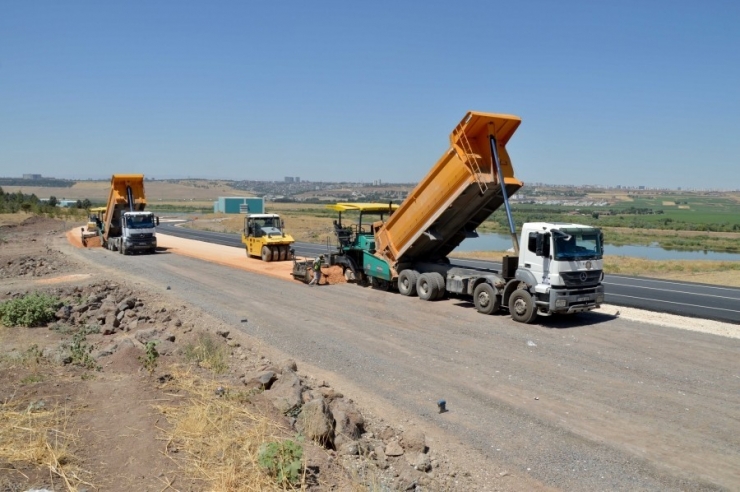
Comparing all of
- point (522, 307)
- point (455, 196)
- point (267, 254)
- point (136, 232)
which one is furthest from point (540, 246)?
point (136, 232)

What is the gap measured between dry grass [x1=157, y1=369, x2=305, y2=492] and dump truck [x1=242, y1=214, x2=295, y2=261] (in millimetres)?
21167

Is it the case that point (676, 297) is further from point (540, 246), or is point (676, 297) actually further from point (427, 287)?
point (427, 287)

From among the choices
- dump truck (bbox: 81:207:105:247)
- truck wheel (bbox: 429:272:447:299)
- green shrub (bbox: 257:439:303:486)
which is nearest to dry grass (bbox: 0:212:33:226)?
dump truck (bbox: 81:207:105:247)

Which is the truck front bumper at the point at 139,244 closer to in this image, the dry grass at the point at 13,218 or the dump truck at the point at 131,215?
the dump truck at the point at 131,215

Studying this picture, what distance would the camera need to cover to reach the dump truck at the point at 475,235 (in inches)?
611

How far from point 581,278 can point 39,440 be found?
13.1 m

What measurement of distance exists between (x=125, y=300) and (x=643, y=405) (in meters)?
14.9

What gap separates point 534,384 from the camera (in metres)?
10.9

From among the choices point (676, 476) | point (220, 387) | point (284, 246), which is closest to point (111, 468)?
point (220, 387)

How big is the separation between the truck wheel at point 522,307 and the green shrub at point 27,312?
505 inches

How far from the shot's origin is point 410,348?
13.5 meters

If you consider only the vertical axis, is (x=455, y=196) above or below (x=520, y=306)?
above

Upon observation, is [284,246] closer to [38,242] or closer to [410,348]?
[410,348]

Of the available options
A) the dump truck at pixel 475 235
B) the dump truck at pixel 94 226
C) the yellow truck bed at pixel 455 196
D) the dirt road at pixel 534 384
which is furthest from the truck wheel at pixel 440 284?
the dump truck at pixel 94 226
